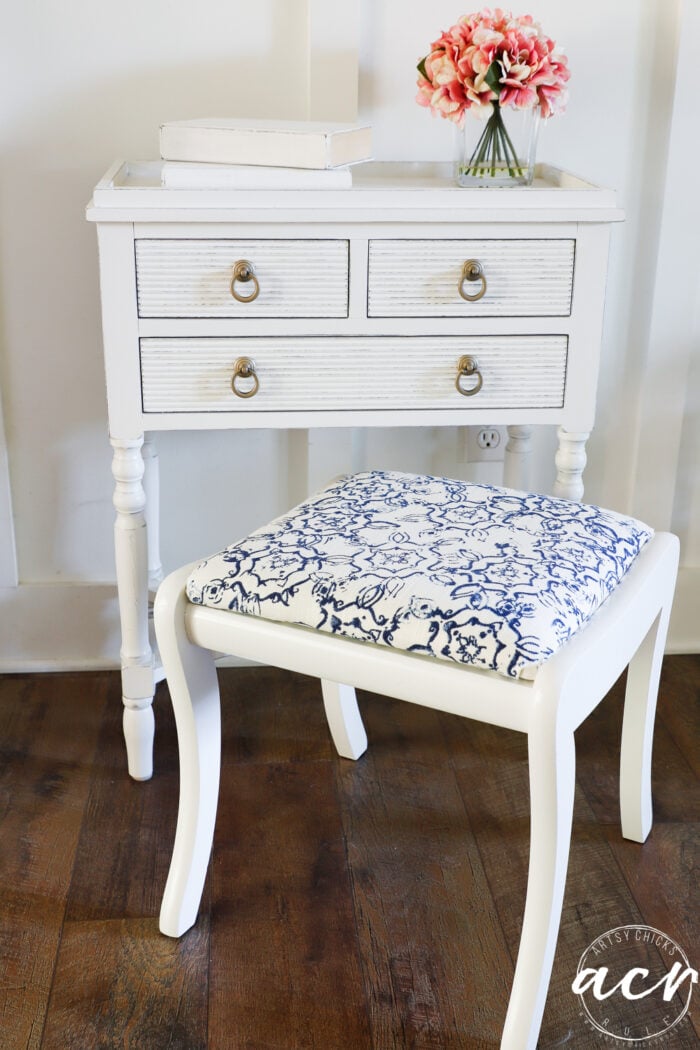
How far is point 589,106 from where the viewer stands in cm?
167

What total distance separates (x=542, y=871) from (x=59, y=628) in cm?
103

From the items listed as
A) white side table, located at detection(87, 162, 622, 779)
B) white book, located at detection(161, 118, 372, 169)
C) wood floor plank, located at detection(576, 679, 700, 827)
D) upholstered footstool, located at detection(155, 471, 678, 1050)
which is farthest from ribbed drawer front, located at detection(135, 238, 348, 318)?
wood floor plank, located at detection(576, 679, 700, 827)

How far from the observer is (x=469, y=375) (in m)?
1.38

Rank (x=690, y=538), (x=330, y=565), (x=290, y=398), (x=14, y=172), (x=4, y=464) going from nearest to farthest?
1. (x=330, y=565)
2. (x=290, y=398)
3. (x=14, y=172)
4. (x=4, y=464)
5. (x=690, y=538)

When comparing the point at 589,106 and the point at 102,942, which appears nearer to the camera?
the point at 102,942

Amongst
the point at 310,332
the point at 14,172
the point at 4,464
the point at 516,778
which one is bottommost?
the point at 516,778

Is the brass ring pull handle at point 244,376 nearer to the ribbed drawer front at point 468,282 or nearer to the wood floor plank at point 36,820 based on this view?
the ribbed drawer front at point 468,282

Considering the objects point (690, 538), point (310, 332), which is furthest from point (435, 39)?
point (690, 538)

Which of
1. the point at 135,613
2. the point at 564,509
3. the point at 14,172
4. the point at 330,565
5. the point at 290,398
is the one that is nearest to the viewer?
the point at 330,565

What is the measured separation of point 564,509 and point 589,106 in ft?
2.43

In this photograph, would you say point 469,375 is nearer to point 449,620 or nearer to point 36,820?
point 449,620

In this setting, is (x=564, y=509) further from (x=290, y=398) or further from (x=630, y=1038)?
(x=630, y=1038)

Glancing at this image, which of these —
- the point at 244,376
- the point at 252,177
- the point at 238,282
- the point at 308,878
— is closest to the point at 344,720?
the point at 308,878

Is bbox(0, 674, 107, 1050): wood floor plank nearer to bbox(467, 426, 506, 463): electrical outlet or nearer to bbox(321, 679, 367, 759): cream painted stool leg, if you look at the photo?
bbox(321, 679, 367, 759): cream painted stool leg
